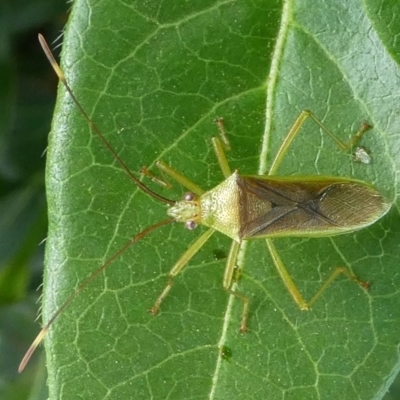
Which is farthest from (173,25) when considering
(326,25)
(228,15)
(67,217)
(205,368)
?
(205,368)

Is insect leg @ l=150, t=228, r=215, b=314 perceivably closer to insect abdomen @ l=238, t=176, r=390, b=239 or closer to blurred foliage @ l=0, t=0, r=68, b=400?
insect abdomen @ l=238, t=176, r=390, b=239

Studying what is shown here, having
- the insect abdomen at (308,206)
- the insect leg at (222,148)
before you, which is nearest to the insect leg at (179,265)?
the insect abdomen at (308,206)

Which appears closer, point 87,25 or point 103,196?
point 87,25

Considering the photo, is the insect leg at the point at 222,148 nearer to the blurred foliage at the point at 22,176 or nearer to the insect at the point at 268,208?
the insect at the point at 268,208

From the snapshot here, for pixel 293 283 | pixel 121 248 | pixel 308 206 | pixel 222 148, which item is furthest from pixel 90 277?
pixel 308 206

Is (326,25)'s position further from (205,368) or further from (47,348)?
(47,348)

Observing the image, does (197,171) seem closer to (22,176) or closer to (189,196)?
(189,196)

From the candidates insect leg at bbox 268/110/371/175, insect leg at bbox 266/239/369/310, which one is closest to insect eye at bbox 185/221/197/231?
insect leg at bbox 266/239/369/310
